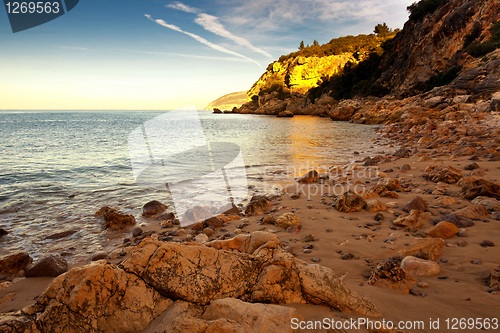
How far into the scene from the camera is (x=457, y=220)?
3.34 m

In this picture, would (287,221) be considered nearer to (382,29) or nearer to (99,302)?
(99,302)

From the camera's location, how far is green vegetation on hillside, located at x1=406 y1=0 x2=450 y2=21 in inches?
1328

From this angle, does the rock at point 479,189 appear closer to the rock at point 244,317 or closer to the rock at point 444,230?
the rock at point 444,230

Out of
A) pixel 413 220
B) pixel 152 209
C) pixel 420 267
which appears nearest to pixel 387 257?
pixel 420 267

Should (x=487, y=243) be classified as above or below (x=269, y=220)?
above

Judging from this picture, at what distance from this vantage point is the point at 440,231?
3.12 m

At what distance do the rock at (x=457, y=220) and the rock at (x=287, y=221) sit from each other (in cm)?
188

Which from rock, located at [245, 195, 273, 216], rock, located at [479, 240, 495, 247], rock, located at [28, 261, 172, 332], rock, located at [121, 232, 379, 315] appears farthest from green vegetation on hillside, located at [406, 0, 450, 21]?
rock, located at [28, 261, 172, 332]

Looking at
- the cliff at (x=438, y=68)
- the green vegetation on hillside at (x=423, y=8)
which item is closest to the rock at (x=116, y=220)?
the cliff at (x=438, y=68)

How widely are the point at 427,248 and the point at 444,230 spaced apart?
57 centimetres

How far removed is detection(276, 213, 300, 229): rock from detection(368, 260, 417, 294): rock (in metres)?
1.71

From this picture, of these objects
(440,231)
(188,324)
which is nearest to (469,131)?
(440,231)

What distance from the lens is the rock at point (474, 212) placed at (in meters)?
3.44

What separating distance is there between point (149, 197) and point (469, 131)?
13486mm
